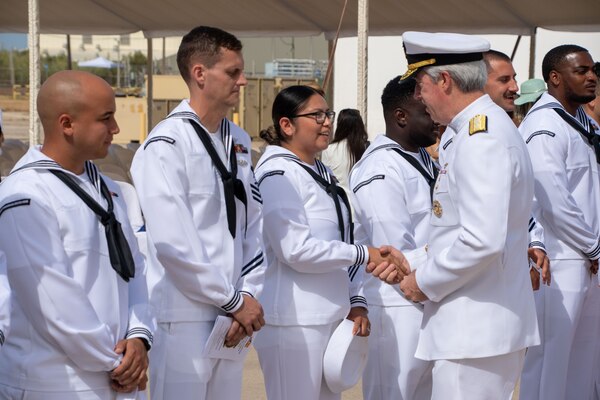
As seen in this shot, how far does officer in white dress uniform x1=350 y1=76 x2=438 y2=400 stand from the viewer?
448 cm

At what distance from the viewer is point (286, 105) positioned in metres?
4.55

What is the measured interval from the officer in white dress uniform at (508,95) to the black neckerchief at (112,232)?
2.34 meters

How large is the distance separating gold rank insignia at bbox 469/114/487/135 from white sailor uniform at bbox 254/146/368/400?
3.14 ft

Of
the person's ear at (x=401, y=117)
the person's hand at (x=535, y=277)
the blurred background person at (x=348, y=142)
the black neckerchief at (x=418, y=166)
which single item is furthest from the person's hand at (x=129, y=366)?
the blurred background person at (x=348, y=142)

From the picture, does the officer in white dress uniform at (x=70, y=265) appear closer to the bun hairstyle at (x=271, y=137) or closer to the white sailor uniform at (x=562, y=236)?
the bun hairstyle at (x=271, y=137)

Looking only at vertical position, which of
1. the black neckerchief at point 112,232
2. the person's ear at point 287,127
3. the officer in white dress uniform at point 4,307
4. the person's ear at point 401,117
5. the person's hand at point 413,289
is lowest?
the person's hand at point 413,289

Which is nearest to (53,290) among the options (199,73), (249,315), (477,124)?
(249,315)

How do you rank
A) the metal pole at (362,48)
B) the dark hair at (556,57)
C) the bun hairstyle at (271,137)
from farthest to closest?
the metal pole at (362,48)
the dark hair at (556,57)
the bun hairstyle at (271,137)

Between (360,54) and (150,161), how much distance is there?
5.16 metres

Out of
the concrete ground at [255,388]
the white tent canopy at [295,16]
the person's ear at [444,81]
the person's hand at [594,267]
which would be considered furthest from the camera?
the white tent canopy at [295,16]

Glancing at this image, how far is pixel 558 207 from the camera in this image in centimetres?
499

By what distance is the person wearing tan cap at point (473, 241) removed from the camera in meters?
3.42

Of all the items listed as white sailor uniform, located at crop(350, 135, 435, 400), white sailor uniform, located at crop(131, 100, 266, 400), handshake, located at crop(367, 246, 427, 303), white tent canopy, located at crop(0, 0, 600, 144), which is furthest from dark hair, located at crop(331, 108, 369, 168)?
white sailor uniform, located at crop(131, 100, 266, 400)

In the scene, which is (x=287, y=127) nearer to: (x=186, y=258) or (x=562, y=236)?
(x=186, y=258)
